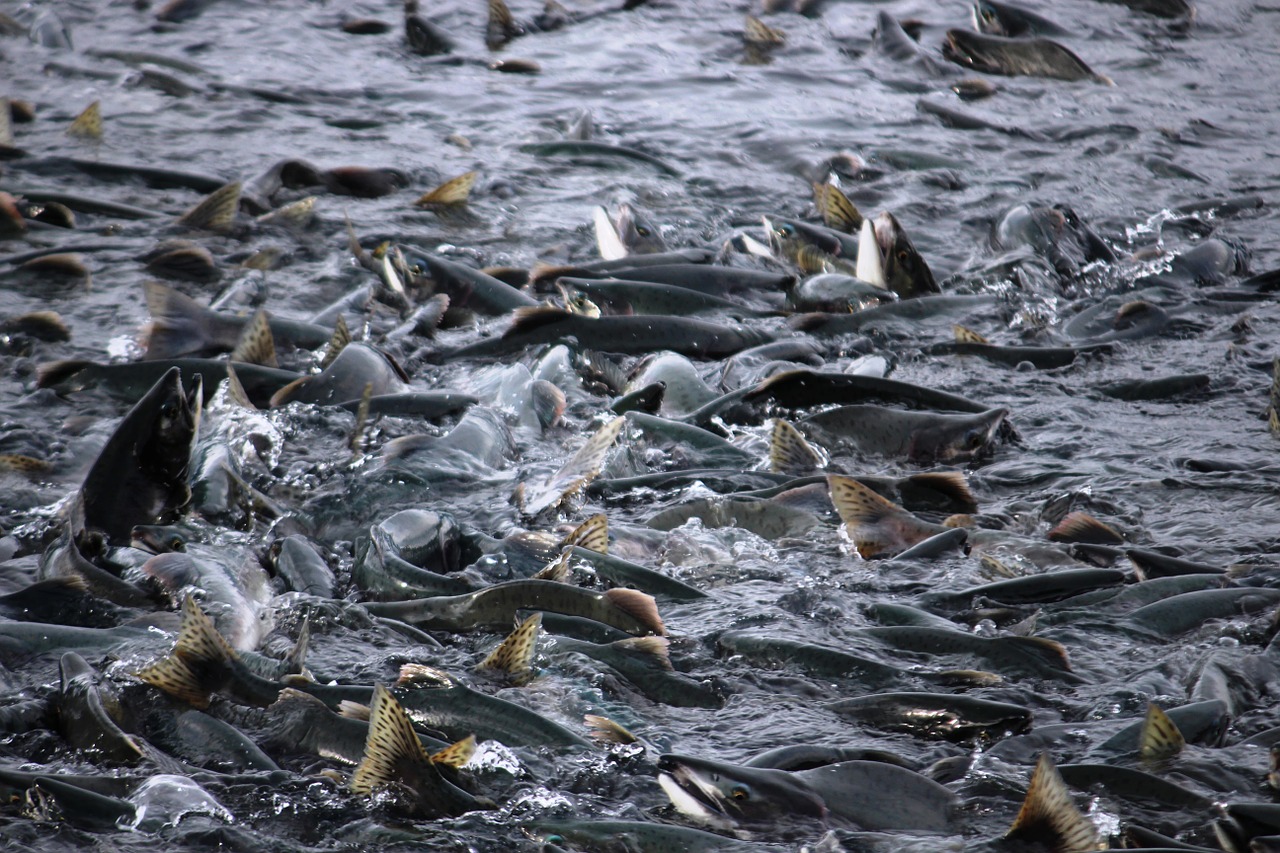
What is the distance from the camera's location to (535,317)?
5.41 metres

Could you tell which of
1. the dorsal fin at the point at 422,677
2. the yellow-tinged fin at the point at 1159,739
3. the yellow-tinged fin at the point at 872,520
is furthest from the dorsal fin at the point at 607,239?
the yellow-tinged fin at the point at 1159,739

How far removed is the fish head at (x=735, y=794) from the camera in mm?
2639

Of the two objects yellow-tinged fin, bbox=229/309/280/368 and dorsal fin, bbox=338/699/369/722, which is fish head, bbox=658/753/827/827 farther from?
yellow-tinged fin, bbox=229/309/280/368

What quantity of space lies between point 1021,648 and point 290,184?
5.70m

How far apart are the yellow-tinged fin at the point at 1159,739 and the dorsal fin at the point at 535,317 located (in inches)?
128

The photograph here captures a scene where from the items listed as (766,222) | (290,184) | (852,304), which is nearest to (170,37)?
(290,184)

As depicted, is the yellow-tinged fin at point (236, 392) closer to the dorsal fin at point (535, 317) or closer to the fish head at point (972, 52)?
the dorsal fin at point (535, 317)

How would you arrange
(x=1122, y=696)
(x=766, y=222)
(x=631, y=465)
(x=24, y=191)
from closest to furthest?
(x=1122, y=696), (x=631, y=465), (x=766, y=222), (x=24, y=191)

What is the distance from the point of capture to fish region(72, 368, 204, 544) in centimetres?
390

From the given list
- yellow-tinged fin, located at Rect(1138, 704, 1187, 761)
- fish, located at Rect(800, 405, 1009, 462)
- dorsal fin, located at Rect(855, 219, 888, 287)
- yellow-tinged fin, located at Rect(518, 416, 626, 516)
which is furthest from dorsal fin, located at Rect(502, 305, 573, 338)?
yellow-tinged fin, located at Rect(1138, 704, 1187, 761)

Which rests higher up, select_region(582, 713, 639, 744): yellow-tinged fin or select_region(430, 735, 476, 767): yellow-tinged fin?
select_region(430, 735, 476, 767): yellow-tinged fin

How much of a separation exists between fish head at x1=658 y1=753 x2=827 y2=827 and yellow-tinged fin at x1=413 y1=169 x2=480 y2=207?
16.7ft

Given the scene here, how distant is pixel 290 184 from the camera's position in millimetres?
7488

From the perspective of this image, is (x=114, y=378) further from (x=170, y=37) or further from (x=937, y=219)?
(x=170, y=37)
